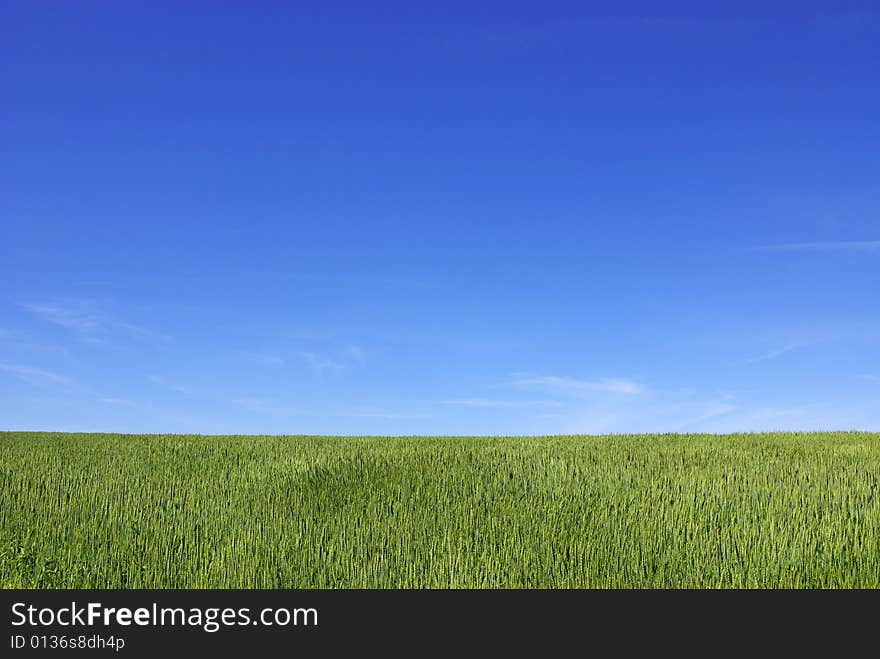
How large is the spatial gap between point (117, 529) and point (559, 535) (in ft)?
13.3

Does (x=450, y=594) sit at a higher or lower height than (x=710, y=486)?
lower

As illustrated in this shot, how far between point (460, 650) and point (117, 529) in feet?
13.1

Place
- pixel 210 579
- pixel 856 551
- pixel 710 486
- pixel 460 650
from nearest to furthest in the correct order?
pixel 460 650
pixel 210 579
pixel 856 551
pixel 710 486

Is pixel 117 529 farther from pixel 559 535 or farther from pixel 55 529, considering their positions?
pixel 559 535

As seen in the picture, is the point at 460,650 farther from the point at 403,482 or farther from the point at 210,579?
the point at 403,482

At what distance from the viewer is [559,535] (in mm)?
5473

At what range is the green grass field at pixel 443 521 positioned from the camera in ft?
15.6

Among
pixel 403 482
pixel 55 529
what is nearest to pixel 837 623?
pixel 403 482

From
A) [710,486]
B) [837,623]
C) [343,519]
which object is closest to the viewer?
[837,623]

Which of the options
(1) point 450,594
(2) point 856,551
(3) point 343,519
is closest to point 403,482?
(3) point 343,519

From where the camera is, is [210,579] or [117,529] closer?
[210,579]

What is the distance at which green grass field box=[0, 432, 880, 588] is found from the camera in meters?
4.76

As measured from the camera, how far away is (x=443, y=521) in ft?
19.1

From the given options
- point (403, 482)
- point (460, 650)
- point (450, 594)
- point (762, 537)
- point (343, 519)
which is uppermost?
point (403, 482)
